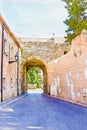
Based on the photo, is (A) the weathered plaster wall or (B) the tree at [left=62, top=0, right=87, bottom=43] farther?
(B) the tree at [left=62, top=0, right=87, bottom=43]

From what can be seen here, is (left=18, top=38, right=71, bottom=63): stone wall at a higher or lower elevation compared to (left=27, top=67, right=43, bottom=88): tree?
higher

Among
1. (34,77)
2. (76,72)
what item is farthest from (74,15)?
(34,77)

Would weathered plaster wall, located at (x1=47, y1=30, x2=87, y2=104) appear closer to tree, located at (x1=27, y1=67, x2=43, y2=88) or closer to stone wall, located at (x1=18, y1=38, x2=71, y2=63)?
stone wall, located at (x1=18, y1=38, x2=71, y2=63)

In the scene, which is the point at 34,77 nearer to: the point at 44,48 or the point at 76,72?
the point at 44,48

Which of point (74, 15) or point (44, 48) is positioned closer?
point (74, 15)

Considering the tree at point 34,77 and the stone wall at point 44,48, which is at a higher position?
the stone wall at point 44,48

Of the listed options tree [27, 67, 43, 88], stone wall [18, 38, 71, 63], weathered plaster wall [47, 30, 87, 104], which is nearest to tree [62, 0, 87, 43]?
stone wall [18, 38, 71, 63]

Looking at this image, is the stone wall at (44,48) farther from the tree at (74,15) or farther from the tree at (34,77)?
the tree at (34,77)

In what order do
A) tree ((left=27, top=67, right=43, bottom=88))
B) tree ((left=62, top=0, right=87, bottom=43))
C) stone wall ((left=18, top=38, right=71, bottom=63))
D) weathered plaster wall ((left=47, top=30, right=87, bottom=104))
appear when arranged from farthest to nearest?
tree ((left=27, top=67, right=43, bottom=88)) → stone wall ((left=18, top=38, right=71, bottom=63)) → tree ((left=62, top=0, right=87, bottom=43)) → weathered plaster wall ((left=47, top=30, right=87, bottom=104))

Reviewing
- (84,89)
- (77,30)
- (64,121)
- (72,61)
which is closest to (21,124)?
(64,121)

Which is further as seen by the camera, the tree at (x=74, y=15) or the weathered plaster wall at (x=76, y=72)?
the tree at (x=74, y=15)

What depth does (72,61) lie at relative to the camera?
1650 centimetres

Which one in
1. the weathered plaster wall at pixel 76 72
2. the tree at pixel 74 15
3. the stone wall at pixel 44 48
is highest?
the tree at pixel 74 15

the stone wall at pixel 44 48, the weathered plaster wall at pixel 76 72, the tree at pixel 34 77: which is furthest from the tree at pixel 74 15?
the tree at pixel 34 77
